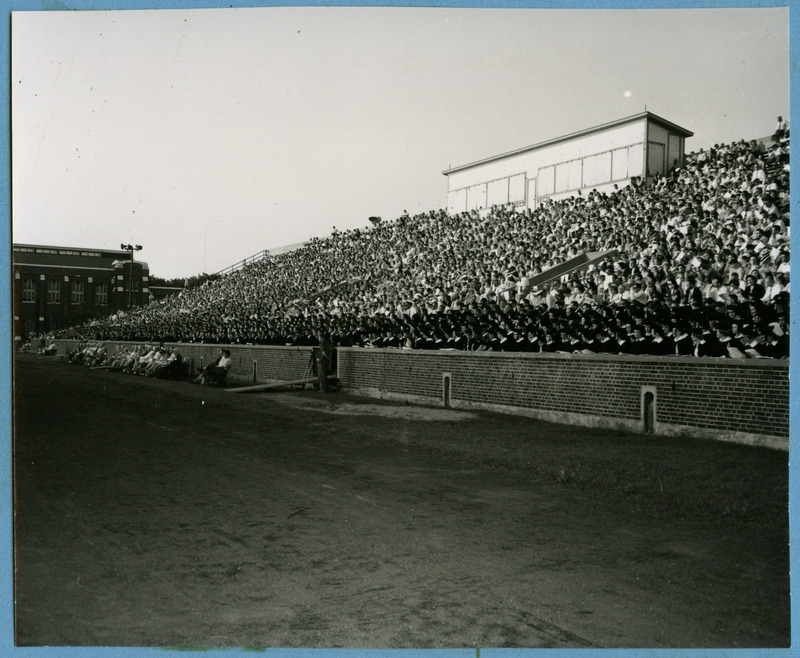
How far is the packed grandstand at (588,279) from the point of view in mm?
11109

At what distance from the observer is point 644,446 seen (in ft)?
32.9

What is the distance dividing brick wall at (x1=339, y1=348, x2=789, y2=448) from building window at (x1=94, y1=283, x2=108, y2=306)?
1242 inches

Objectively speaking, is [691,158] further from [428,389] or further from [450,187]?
[450,187]

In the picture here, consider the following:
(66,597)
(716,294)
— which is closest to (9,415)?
(66,597)

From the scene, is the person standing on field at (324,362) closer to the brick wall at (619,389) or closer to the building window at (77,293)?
the brick wall at (619,389)

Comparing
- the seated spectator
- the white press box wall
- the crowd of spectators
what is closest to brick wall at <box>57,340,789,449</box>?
the seated spectator

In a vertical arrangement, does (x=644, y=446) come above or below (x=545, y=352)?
below

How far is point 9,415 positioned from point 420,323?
522 inches

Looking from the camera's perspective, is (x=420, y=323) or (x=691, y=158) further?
(x=691, y=158)

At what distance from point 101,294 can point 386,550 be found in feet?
146

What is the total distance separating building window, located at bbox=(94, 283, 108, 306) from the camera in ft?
143

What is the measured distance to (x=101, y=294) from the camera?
4550cm

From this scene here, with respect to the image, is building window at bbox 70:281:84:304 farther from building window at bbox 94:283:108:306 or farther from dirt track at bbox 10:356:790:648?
dirt track at bbox 10:356:790:648

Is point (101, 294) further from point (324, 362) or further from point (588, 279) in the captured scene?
point (588, 279)
